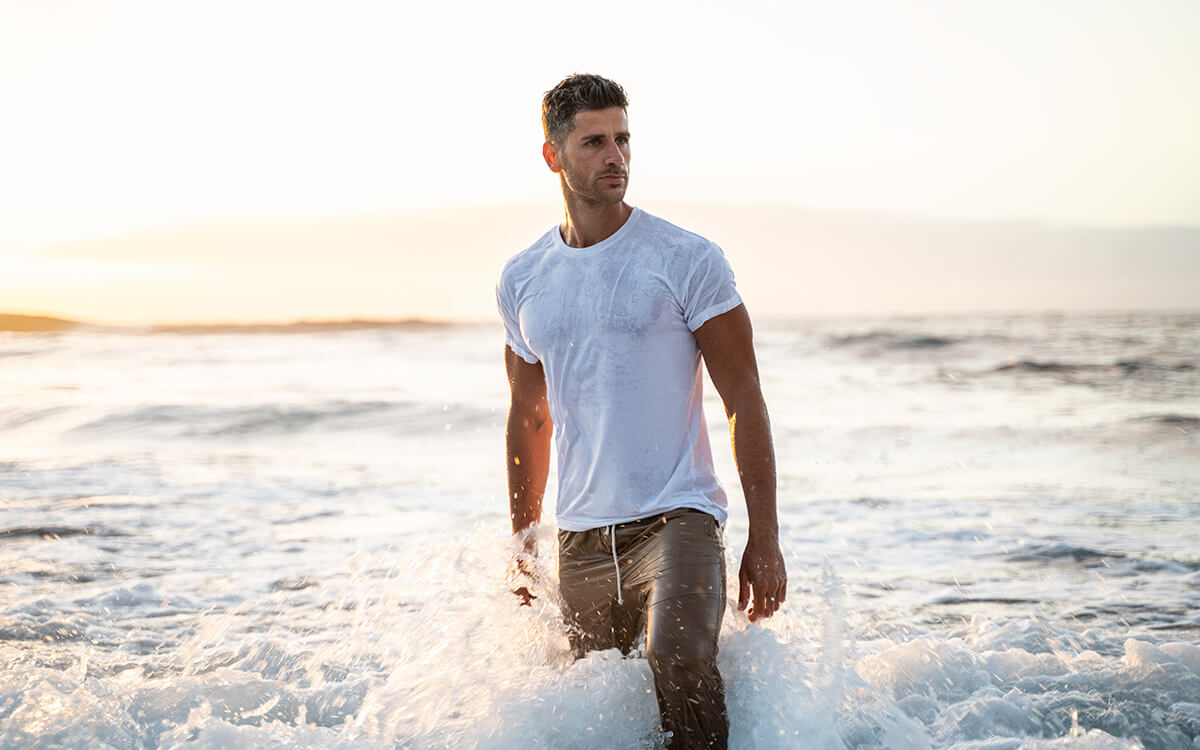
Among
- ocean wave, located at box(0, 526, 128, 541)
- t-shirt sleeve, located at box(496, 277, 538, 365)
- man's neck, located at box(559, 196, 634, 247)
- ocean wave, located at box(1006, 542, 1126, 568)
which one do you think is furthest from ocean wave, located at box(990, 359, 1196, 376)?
man's neck, located at box(559, 196, 634, 247)

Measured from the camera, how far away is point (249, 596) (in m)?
6.37

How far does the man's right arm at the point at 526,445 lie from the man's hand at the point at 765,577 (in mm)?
955

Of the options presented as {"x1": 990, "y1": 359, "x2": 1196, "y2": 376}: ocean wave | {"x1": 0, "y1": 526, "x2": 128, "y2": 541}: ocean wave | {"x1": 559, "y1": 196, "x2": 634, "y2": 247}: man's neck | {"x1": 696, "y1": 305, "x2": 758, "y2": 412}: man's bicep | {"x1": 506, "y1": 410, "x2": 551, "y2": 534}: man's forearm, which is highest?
{"x1": 559, "y1": 196, "x2": 634, "y2": 247}: man's neck

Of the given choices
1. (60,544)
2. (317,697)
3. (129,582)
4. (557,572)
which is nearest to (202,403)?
(60,544)

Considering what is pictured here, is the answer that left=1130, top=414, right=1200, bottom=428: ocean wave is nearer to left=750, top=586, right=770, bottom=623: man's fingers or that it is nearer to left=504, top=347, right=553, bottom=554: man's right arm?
left=504, top=347, right=553, bottom=554: man's right arm

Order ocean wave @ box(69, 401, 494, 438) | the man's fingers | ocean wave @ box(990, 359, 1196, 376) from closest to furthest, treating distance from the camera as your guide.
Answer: the man's fingers < ocean wave @ box(69, 401, 494, 438) < ocean wave @ box(990, 359, 1196, 376)

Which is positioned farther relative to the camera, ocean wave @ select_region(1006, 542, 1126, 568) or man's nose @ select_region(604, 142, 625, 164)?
ocean wave @ select_region(1006, 542, 1126, 568)

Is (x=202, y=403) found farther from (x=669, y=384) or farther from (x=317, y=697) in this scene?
(x=669, y=384)

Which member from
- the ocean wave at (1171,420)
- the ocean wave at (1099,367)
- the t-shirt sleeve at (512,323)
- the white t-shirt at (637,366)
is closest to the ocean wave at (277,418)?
the ocean wave at (1171,420)

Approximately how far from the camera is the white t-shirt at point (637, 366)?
10.6 ft

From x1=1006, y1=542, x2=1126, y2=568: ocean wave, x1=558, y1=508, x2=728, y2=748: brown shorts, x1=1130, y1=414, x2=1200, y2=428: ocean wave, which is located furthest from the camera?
x1=1130, y1=414, x2=1200, y2=428: ocean wave

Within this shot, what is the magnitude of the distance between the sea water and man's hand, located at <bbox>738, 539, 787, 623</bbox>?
0.30m

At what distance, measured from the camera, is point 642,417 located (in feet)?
10.7

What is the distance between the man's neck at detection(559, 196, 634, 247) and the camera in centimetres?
341
